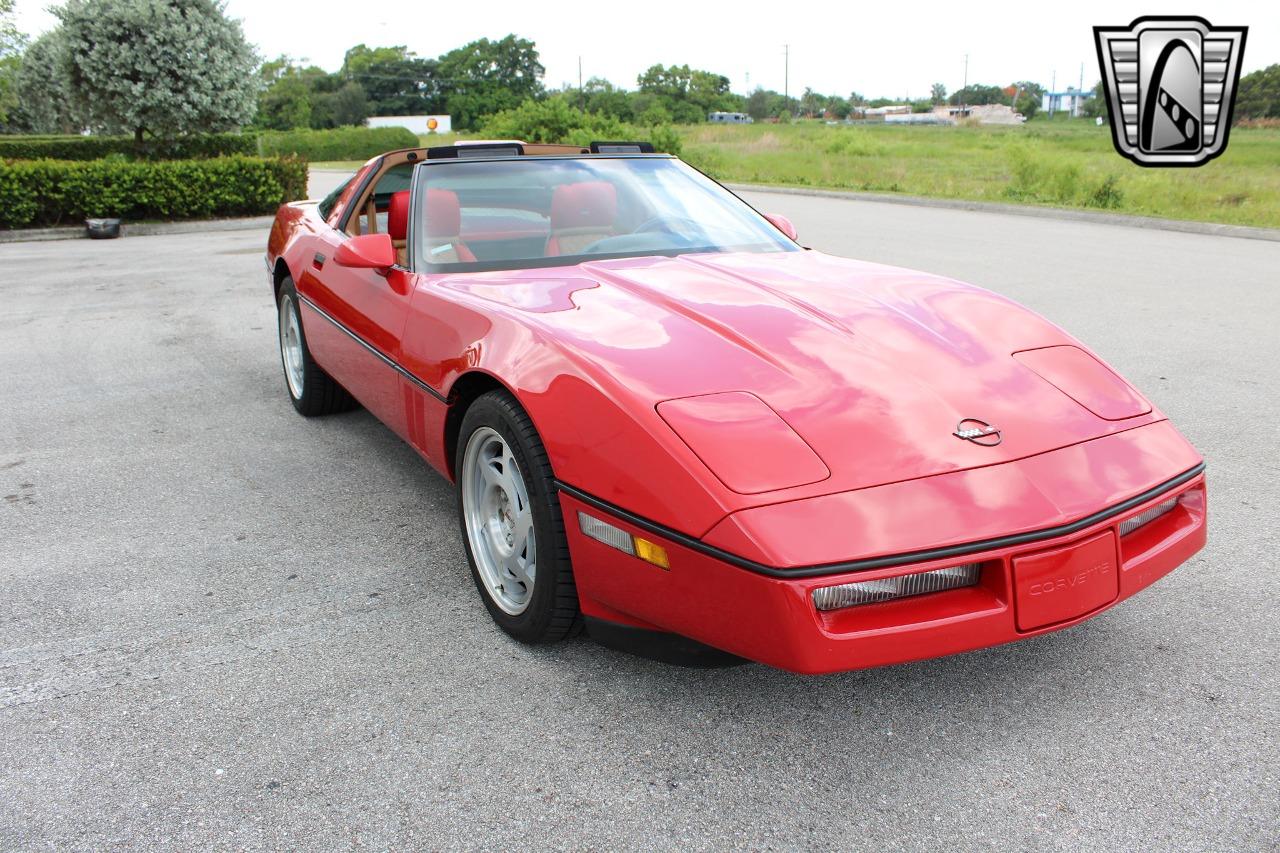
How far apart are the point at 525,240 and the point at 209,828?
2.17 metres

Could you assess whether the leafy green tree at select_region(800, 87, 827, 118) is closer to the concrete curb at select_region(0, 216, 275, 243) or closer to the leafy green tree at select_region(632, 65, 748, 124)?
the leafy green tree at select_region(632, 65, 748, 124)

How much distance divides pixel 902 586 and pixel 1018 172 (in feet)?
65.0

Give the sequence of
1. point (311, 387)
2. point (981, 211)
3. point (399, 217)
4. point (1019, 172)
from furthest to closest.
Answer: point (1019, 172) → point (981, 211) → point (311, 387) → point (399, 217)

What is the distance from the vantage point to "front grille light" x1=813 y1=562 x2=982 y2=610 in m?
2.06

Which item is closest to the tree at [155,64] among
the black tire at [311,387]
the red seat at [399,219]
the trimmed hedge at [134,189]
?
the trimmed hedge at [134,189]

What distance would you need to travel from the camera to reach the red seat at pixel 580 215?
363 cm

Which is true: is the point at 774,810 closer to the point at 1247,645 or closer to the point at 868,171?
the point at 1247,645

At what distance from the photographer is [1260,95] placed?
55.1 m

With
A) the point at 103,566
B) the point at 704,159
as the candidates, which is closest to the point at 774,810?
the point at 103,566

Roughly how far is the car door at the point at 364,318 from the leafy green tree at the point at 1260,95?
200 feet

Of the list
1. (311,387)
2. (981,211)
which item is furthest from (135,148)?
(311,387)

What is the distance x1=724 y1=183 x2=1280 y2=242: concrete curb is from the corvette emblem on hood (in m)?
12.7

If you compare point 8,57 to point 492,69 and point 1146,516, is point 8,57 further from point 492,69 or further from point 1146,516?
point 492,69

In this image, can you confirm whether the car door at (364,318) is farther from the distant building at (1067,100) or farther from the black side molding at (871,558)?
the distant building at (1067,100)
